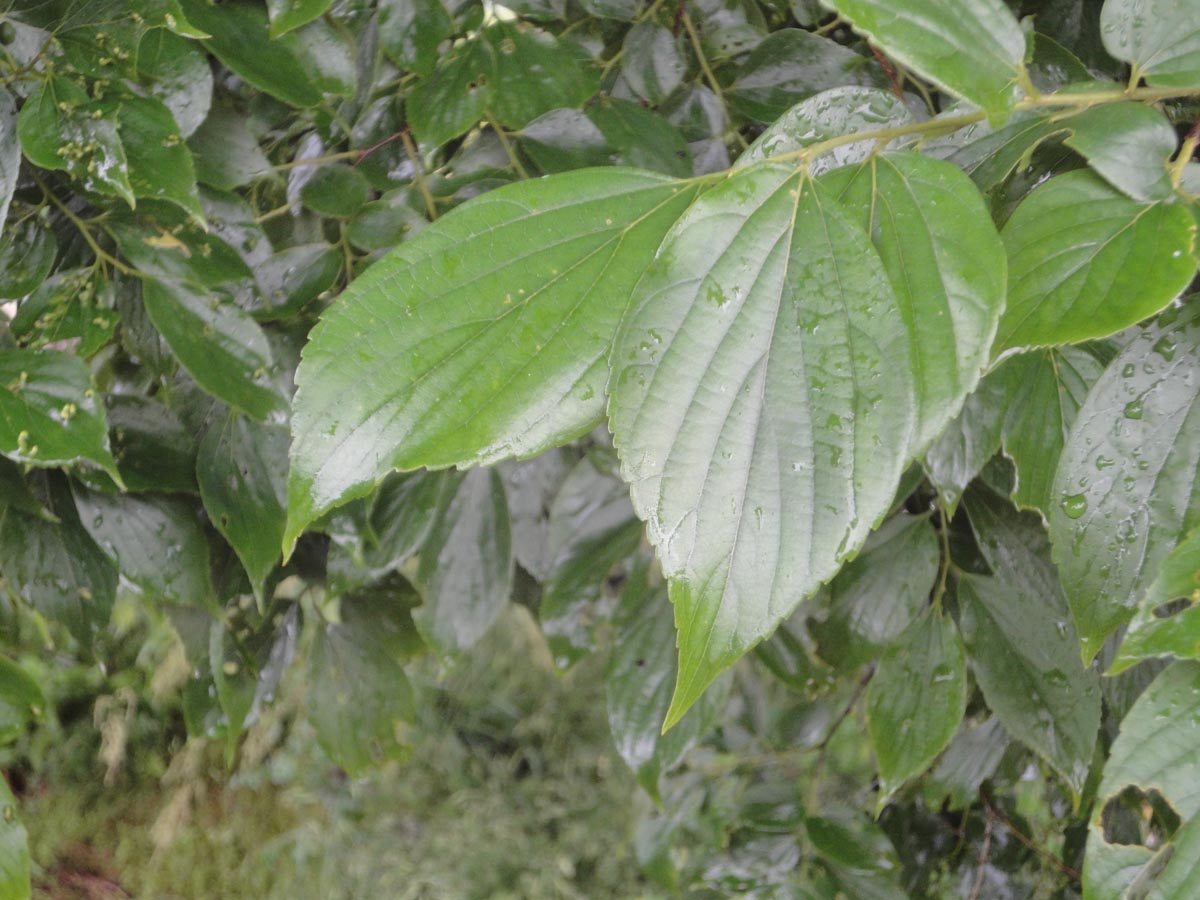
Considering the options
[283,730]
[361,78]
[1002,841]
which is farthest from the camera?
[283,730]

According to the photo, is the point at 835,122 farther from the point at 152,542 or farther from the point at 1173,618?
the point at 152,542

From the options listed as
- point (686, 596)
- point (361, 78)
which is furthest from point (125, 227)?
point (686, 596)

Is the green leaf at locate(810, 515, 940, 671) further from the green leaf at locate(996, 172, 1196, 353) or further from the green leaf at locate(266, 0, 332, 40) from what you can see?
the green leaf at locate(266, 0, 332, 40)

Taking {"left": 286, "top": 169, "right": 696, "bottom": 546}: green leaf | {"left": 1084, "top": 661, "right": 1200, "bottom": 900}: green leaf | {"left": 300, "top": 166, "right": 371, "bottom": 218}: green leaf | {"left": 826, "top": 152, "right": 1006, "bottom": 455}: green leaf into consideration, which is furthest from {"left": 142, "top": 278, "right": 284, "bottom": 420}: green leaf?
{"left": 1084, "top": 661, "right": 1200, "bottom": 900}: green leaf

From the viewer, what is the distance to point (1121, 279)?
377mm

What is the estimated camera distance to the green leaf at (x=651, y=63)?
2.42ft

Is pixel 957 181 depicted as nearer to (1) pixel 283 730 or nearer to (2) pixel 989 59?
(2) pixel 989 59

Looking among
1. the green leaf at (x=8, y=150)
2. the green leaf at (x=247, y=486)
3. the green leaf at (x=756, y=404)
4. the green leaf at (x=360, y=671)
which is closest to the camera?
the green leaf at (x=756, y=404)

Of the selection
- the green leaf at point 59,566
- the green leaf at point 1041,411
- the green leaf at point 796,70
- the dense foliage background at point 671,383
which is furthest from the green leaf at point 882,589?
the green leaf at point 59,566

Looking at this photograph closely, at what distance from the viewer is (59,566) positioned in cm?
68

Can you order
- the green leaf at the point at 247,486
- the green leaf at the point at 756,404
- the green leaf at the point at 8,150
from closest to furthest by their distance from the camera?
the green leaf at the point at 756,404 → the green leaf at the point at 8,150 → the green leaf at the point at 247,486

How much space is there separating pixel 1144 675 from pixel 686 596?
0.60 m

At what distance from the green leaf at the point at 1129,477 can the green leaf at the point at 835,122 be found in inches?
5.5

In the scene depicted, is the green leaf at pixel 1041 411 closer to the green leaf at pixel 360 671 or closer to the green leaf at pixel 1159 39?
the green leaf at pixel 1159 39
